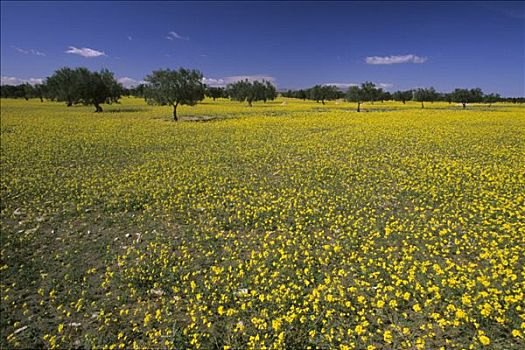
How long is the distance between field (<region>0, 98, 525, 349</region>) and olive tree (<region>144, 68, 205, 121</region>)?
25677 mm

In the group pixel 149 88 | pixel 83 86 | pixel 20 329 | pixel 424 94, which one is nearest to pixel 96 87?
pixel 83 86

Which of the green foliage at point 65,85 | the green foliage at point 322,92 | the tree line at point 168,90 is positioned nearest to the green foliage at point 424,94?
the tree line at point 168,90

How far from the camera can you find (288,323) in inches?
222

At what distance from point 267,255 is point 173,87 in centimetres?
3695

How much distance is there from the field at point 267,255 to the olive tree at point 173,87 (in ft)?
84.2

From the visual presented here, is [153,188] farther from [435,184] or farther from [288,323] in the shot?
[435,184]

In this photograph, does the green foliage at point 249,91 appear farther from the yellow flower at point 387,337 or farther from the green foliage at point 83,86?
the yellow flower at point 387,337

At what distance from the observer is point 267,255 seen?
773 cm

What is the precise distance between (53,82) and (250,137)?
1986 inches

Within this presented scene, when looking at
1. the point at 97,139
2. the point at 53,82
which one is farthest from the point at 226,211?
the point at 53,82

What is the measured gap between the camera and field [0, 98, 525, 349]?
5.59 meters

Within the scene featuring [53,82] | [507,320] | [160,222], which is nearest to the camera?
[507,320]

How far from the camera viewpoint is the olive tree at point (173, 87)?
1591 inches

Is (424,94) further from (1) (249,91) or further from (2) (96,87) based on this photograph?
(2) (96,87)
